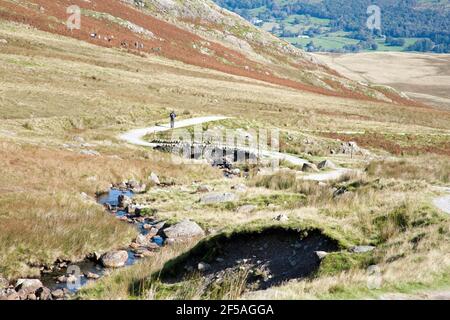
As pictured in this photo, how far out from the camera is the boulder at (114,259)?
1836 centimetres

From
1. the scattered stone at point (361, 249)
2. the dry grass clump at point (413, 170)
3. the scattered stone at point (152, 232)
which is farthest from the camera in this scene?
the dry grass clump at point (413, 170)

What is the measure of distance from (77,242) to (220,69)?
86256 mm

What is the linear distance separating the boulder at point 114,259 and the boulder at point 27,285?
2.95 meters

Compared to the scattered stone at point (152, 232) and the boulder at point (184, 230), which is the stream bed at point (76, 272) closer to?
the boulder at point (184, 230)

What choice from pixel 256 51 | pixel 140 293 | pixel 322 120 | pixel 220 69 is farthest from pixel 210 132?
pixel 256 51

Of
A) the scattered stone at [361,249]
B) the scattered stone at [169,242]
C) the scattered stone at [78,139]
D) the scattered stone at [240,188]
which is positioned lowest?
the scattered stone at [169,242]

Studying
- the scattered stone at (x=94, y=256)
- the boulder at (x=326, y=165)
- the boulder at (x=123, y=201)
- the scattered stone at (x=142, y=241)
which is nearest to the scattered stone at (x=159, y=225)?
the scattered stone at (x=142, y=241)

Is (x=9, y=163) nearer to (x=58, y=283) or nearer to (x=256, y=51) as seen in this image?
(x=58, y=283)

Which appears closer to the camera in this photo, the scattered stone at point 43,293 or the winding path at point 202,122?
the scattered stone at point 43,293

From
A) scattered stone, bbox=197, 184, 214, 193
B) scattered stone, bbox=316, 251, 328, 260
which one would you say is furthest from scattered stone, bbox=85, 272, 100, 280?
scattered stone, bbox=197, 184, 214, 193

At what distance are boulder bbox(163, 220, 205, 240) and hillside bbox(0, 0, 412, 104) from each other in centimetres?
7484

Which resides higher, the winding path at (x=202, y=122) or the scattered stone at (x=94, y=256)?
the winding path at (x=202, y=122)

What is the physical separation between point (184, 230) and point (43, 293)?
8478mm

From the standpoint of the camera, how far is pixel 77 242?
760 inches
